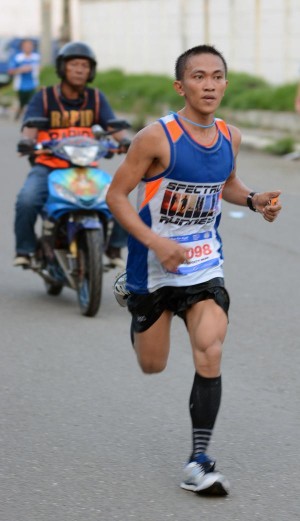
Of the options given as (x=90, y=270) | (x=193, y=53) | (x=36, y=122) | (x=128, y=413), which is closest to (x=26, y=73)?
(x=36, y=122)

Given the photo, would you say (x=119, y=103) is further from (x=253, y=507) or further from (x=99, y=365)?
(x=253, y=507)

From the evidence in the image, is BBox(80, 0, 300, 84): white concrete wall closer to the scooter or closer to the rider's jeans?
the rider's jeans

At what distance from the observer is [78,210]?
31.8ft

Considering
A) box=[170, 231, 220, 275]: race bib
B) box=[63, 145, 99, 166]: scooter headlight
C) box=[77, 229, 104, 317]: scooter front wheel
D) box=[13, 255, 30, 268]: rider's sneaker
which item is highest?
box=[170, 231, 220, 275]: race bib

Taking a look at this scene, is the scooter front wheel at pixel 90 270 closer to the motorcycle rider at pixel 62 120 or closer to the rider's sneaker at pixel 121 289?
the motorcycle rider at pixel 62 120

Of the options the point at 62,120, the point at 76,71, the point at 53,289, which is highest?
the point at 76,71

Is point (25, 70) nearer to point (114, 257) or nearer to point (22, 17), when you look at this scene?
point (114, 257)

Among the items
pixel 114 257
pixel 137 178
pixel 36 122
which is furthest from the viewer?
pixel 114 257

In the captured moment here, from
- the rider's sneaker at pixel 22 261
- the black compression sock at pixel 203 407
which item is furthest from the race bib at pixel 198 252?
the rider's sneaker at pixel 22 261

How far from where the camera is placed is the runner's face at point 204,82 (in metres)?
5.61

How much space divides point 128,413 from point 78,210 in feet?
9.85

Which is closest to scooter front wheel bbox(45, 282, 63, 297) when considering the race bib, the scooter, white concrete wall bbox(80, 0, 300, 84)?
the scooter

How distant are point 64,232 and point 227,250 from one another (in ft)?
9.86

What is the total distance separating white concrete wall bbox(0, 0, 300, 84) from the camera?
2631 centimetres
